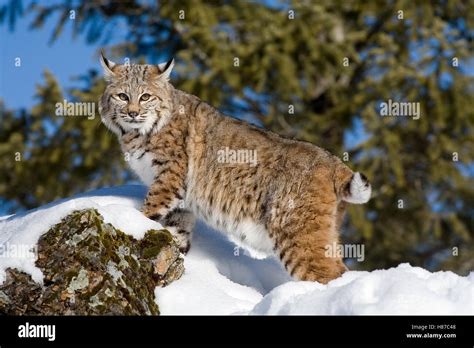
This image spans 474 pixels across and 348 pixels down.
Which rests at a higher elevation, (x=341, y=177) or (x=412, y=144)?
(x=341, y=177)

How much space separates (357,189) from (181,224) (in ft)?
6.10

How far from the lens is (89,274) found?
253 inches

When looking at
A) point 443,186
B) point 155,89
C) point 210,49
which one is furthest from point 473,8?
point 155,89

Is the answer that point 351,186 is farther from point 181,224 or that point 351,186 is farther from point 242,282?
point 181,224

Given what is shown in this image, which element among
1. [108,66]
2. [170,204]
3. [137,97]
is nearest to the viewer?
[170,204]

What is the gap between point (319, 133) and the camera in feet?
65.5

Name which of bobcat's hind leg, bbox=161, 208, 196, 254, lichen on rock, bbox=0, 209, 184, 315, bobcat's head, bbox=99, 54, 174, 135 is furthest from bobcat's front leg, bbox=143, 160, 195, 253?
lichen on rock, bbox=0, 209, 184, 315

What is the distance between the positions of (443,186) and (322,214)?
14899 mm

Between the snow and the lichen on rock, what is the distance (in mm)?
110

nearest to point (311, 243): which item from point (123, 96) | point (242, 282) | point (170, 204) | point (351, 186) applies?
point (351, 186)

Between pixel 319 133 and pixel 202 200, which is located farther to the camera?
pixel 319 133

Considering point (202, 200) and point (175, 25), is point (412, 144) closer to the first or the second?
point (175, 25)
